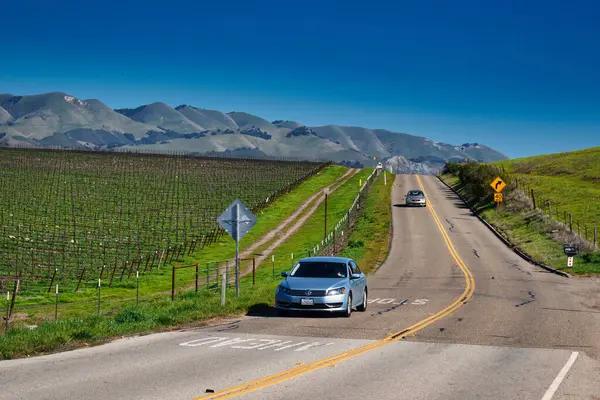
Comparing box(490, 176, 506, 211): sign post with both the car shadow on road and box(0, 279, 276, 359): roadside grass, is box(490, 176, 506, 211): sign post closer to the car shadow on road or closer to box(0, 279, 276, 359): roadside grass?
box(0, 279, 276, 359): roadside grass

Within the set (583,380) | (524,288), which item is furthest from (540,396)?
(524,288)

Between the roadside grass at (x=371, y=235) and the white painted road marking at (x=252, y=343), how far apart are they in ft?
73.7

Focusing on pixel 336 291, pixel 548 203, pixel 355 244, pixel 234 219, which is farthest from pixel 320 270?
pixel 548 203

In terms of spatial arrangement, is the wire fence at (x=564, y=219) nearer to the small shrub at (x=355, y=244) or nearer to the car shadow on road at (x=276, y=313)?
the small shrub at (x=355, y=244)

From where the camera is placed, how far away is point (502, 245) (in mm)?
50250

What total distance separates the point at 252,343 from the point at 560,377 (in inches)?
238

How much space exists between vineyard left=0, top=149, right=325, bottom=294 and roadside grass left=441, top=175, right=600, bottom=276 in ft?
79.6

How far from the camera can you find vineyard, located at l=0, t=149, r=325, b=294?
157 feet

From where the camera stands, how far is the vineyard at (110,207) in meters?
47.7

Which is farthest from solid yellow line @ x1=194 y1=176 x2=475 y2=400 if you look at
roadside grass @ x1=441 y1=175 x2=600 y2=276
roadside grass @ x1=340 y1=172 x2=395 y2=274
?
roadside grass @ x1=340 y1=172 x2=395 y2=274

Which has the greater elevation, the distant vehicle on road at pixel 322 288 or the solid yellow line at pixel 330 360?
the distant vehicle on road at pixel 322 288

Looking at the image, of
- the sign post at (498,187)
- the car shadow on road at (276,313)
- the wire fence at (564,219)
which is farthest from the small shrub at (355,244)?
the car shadow on road at (276,313)

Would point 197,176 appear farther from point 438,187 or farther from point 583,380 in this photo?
point 583,380

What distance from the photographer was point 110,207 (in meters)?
77.2
